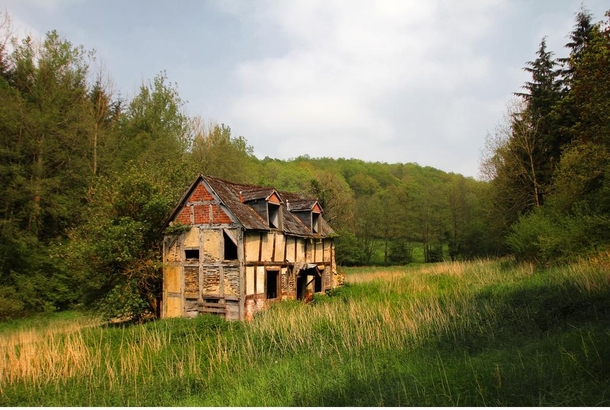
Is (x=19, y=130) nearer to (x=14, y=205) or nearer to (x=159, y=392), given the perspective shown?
(x=14, y=205)

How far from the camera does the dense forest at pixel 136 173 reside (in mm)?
20319

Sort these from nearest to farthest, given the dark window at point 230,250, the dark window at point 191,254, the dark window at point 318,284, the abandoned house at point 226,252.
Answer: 1. the abandoned house at point 226,252
2. the dark window at point 191,254
3. the dark window at point 230,250
4. the dark window at point 318,284

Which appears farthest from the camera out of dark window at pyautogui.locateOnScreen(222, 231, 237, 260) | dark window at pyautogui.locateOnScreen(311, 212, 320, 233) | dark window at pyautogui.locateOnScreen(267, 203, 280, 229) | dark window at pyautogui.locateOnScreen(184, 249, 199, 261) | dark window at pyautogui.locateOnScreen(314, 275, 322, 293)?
dark window at pyautogui.locateOnScreen(314, 275, 322, 293)

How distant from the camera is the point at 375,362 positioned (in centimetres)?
977

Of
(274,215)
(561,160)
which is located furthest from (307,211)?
(561,160)

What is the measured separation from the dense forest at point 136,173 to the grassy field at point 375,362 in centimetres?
535

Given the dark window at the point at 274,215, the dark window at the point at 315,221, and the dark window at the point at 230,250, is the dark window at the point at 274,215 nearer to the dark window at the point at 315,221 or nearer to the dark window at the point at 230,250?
the dark window at the point at 230,250

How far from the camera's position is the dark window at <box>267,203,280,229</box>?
887 inches

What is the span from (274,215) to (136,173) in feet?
25.7

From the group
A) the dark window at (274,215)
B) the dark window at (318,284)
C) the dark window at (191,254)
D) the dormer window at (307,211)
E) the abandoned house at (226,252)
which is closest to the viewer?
the abandoned house at (226,252)

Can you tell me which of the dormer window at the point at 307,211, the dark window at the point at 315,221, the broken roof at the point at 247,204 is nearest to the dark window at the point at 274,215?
the broken roof at the point at 247,204

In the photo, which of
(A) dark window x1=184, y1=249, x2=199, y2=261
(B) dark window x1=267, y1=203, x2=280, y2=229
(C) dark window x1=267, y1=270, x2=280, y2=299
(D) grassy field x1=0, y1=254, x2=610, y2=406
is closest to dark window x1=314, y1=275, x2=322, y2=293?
(C) dark window x1=267, y1=270, x2=280, y2=299

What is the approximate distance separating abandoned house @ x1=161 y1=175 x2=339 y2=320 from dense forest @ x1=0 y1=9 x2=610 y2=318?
59.1 inches

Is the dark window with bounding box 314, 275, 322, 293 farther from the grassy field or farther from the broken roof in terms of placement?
the grassy field
